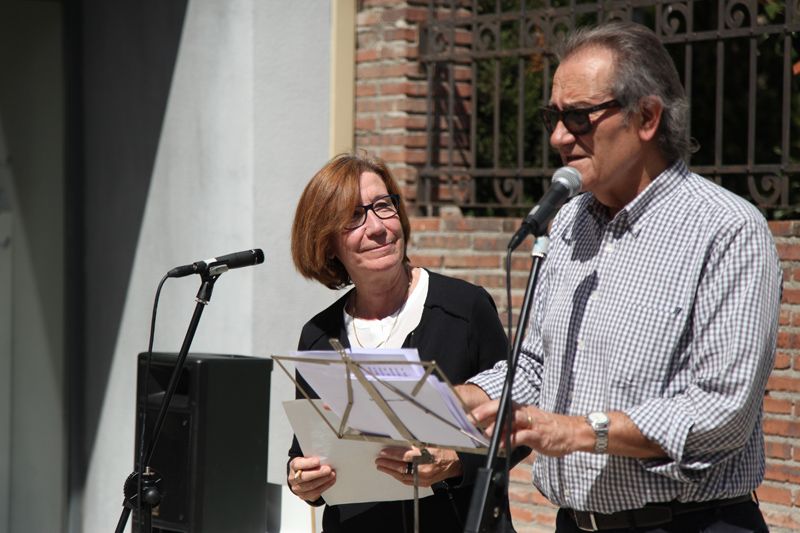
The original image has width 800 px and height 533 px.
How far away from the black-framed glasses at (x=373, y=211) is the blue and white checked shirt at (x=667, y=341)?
2.62 feet

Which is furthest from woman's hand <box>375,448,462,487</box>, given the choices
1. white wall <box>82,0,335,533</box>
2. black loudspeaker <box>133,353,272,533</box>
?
white wall <box>82,0,335,533</box>

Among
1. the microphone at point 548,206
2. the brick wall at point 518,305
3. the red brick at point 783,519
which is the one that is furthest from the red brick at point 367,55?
the microphone at point 548,206

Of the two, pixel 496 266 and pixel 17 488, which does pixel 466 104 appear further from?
pixel 17 488

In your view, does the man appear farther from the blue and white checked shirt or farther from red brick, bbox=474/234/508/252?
red brick, bbox=474/234/508/252

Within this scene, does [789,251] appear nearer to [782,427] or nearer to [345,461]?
[782,427]

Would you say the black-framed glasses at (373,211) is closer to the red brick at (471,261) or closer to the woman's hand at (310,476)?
the woman's hand at (310,476)

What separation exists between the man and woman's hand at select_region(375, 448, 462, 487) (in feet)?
1.00

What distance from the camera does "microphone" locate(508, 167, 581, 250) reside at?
2.51 meters

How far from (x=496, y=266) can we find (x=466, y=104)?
0.89 m

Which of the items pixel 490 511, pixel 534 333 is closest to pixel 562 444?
pixel 490 511

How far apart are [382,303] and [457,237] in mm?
2184

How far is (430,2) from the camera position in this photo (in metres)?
5.99

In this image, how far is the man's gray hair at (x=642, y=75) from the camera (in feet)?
8.84

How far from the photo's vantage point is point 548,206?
8.31ft
